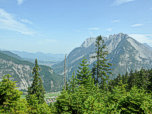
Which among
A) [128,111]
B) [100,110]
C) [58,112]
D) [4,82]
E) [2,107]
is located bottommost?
[58,112]

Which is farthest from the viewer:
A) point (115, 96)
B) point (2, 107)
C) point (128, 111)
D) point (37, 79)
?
point (37, 79)

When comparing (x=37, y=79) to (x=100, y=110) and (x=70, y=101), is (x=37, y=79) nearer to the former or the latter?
(x=70, y=101)

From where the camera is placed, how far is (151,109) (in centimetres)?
588

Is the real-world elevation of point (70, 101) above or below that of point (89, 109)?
below

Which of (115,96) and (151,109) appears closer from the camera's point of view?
(151,109)

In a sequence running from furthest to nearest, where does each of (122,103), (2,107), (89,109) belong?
(2,107) < (122,103) < (89,109)

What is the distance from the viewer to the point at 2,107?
27.5ft

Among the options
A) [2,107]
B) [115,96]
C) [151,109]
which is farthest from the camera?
[115,96]

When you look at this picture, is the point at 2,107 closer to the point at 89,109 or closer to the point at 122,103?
the point at 89,109

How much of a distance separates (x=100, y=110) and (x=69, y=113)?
10.2ft

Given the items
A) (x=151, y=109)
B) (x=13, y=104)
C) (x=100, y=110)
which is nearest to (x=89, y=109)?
(x=100, y=110)

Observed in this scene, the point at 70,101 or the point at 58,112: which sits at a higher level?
the point at 70,101

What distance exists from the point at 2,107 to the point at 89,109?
6850mm

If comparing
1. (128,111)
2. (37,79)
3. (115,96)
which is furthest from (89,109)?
(37,79)
